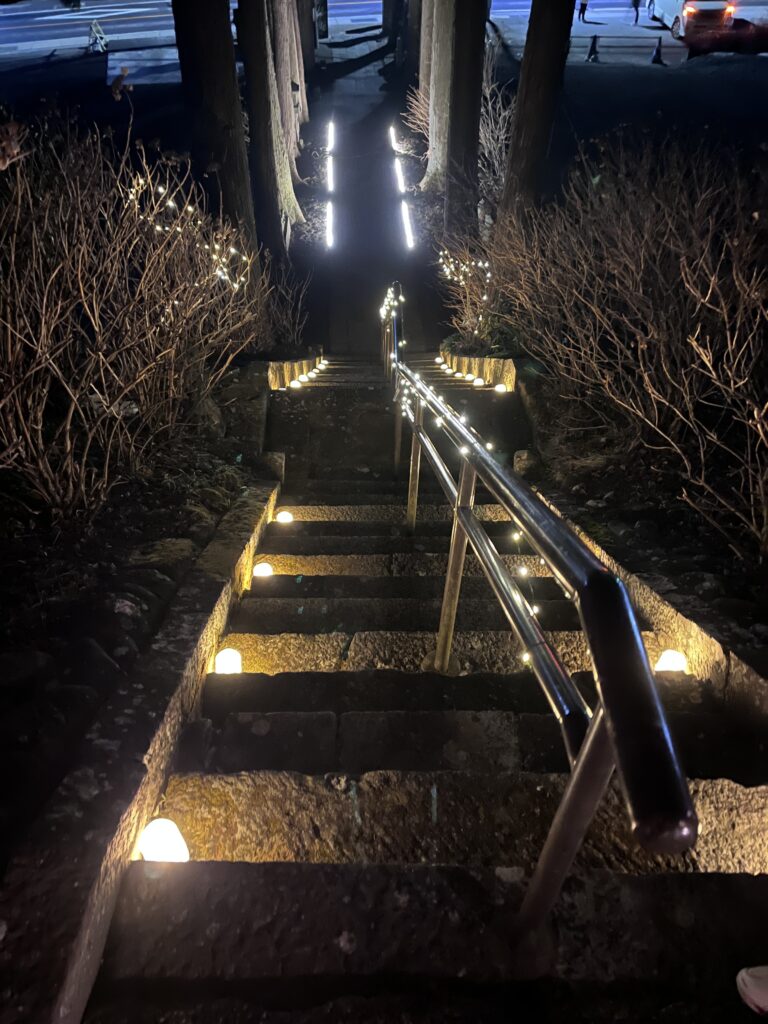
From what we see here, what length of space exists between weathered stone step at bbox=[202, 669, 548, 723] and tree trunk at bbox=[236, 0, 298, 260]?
1062cm

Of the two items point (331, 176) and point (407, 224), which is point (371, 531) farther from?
point (331, 176)

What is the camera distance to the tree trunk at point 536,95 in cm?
870

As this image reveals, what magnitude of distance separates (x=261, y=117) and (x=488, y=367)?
7406 millimetres

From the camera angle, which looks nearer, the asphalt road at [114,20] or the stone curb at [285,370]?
the stone curb at [285,370]

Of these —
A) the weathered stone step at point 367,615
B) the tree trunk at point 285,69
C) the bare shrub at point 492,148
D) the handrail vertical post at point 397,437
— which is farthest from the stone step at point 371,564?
the tree trunk at point 285,69

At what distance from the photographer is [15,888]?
4.23 ft

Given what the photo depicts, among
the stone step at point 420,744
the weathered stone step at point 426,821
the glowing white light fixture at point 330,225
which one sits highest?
the weathered stone step at point 426,821

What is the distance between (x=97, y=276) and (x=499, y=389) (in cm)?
429

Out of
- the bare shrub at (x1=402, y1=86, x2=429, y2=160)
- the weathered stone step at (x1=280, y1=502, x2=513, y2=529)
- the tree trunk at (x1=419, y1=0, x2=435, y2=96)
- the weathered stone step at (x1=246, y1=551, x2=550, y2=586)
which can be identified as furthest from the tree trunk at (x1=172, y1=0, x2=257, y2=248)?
the tree trunk at (x1=419, y1=0, x2=435, y2=96)

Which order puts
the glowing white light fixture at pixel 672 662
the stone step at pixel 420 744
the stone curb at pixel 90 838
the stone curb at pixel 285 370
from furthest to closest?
the stone curb at pixel 285 370 < the glowing white light fixture at pixel 672 662 < the stone step at pixel 420 744 < the stone curb at pixel 90 838

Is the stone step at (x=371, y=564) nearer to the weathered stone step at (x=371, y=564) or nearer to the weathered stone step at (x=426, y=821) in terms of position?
the weathered stone step at (x=371, y=564)

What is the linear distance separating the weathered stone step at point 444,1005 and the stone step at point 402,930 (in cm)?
1

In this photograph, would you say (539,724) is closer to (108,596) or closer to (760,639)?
(760,639)

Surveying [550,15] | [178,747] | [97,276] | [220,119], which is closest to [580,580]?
[178,747]
